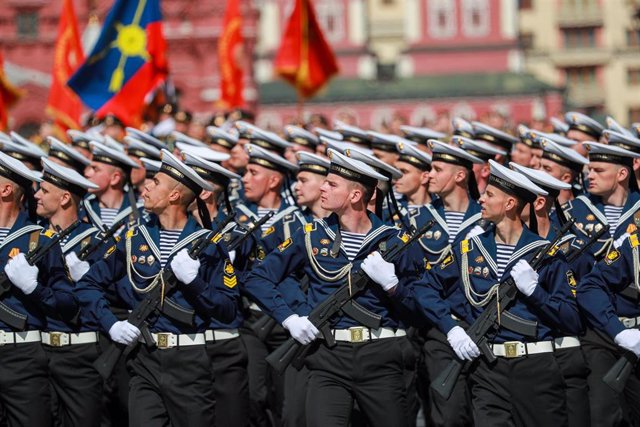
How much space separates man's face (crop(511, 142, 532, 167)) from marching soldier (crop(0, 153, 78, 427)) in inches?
226

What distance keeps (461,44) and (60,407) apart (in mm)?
61077

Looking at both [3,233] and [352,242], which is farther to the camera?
[3,233]

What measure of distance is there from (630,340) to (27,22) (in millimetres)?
48592

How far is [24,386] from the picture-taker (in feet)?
28.5

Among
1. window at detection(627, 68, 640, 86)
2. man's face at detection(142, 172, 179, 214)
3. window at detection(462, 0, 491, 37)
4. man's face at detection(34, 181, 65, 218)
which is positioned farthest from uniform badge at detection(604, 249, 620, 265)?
window at detection(627, 68, 640, 86)

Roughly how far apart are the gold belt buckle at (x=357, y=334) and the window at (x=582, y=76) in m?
66.2

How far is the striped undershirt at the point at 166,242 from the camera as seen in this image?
862cm

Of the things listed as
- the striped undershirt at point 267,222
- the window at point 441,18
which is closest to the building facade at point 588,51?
the window at point 441,18

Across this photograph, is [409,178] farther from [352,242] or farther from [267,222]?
[352,242]

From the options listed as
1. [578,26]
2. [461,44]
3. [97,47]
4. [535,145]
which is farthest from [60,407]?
[578,26]

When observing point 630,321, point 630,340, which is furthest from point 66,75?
point 630,340

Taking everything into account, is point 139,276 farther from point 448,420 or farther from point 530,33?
point 530,33

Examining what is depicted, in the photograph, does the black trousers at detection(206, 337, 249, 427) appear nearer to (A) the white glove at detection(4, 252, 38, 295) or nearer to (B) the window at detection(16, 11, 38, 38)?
(A) the white glove at detection(4, 252, 38, 295)

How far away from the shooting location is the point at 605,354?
9453 millimetres
